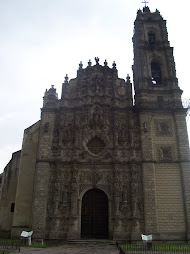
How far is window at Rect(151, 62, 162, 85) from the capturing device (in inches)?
916

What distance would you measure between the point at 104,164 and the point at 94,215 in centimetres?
380

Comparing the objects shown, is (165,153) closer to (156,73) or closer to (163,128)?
(163,128)

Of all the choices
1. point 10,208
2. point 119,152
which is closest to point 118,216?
point 119,152

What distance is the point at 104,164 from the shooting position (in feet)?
62.4

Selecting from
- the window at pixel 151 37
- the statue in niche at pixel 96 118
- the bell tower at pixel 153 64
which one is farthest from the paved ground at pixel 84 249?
the window at pixel 151 37

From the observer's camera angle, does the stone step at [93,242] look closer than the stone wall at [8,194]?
Yes

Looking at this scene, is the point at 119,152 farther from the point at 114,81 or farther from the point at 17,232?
the point at 17,232

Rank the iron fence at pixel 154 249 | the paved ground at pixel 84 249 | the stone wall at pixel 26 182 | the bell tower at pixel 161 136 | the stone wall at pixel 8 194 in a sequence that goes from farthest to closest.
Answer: the stone wall at pixel 8 194 → the stone wall at pixel 26 182 → the bell tower at pixel 161 136 → the paved ground at pixel 84 249 → the iron fence at pixel 154 249

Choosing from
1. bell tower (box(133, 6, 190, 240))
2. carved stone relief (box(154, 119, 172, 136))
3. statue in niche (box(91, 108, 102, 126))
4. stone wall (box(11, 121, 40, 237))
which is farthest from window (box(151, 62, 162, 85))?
stone wall (box(11, 121, 40, 237))

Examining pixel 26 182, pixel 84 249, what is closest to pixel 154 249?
pixel 84 249

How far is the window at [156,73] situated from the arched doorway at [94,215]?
38.5 feet

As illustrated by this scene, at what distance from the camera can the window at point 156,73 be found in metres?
23.3

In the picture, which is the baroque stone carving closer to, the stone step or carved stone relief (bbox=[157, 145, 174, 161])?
carved stone relief (bbox=[157, 145, 174, 161])

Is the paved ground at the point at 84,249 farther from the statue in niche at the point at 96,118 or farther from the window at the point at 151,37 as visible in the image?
the window at the point at 151,37
